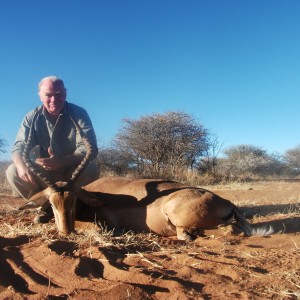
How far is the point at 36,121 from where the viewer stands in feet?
19.0

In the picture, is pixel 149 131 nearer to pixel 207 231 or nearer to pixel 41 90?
pixel 41 90

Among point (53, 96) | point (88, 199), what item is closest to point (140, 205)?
point (88, 199)

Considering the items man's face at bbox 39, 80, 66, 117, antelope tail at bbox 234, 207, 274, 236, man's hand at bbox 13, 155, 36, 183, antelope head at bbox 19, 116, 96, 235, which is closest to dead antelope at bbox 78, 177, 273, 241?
antelope tail at bbox 234, 207, 274, 236

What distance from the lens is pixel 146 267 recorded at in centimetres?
290

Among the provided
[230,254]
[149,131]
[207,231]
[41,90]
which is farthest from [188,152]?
[230,254]

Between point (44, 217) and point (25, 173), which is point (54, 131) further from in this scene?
point (44, 217)

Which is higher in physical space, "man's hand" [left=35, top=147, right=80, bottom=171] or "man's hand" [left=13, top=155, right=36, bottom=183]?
"man's hand" [left=35, top=147, right=80, bottom=171]

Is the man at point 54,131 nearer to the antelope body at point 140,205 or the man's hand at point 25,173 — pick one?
the man's hand at point 25,173

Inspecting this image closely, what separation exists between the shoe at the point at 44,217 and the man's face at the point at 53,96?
157 cm

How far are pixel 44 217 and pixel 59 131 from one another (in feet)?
4.98

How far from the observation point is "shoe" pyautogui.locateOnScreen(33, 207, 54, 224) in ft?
15.9

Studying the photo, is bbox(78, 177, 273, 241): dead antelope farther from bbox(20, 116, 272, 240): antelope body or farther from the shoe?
the shoe

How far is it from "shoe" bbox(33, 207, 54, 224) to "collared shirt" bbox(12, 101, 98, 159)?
3.63ft

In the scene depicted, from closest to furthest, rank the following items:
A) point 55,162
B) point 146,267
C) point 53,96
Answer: point 146,267
point 55,162
point 53,96
